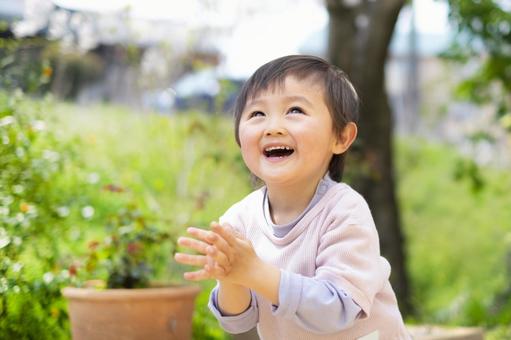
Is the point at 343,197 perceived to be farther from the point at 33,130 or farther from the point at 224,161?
the point at 224,161

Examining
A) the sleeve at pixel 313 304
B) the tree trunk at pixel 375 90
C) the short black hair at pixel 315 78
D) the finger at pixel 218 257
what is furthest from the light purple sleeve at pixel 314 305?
the tree trunk at pixel 375 90

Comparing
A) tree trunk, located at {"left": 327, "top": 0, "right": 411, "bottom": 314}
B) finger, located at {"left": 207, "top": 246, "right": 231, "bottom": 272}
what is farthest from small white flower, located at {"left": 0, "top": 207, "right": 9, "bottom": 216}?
tree trunk, located at {"left": 327, "top": 0, "right": 411, "bottom": 314}

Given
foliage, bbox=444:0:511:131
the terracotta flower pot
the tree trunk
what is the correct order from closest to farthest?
1. the terracotta flower pot
2. foliage, bbox=444:0:511:131
3. the tree trunk

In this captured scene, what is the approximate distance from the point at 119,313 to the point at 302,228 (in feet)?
4.66

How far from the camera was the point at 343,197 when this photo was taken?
1849mm

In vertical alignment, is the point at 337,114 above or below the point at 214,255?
above

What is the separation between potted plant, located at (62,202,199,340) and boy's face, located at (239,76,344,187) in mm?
1362

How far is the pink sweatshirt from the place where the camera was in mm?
1693

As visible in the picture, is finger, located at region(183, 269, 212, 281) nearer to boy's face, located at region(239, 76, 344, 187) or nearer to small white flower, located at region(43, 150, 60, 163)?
boy's face, located at region(239, 76, 344, 187)

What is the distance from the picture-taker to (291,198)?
1976 mm

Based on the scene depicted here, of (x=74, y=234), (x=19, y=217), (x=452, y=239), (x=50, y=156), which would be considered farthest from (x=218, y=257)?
(x=452, y=239)

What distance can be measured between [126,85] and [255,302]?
8790 millimetres

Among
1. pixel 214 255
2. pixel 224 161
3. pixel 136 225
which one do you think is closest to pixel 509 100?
pixel 224 161

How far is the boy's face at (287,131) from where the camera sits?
5.98ft
